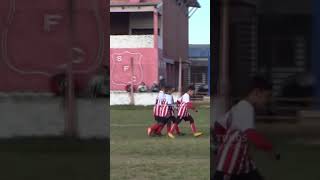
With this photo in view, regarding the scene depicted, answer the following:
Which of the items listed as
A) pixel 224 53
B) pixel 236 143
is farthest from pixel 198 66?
pixel 224 53

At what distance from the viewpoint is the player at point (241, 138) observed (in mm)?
3943

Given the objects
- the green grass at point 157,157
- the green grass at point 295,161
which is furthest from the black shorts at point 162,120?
the green grass at point 295,161

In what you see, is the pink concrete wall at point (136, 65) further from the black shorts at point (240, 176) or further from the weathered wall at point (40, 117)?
the black shorts at point (240, 176)

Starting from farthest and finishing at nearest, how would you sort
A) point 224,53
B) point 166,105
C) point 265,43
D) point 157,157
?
point 166,105
point 157,157
point 265,43
point 224,53

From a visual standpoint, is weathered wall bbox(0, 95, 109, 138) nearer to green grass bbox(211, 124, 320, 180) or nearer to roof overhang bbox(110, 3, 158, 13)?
green grass bbox(211, 124, 320, 180)

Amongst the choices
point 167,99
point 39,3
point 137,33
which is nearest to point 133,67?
point 137,33

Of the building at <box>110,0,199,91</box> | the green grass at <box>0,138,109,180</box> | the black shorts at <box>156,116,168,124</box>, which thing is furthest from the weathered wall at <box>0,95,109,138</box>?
the building at <box>110,0,199,91</box>

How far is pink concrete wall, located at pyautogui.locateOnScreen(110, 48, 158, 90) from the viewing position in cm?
3061

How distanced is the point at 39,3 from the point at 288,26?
4.93 meters

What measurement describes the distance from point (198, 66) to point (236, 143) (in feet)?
152

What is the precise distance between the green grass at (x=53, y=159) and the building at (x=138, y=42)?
1980cm

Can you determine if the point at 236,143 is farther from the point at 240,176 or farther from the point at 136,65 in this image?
the point at 136,65

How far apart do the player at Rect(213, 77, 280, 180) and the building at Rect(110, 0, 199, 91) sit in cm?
2469

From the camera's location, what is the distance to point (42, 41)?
791 centimetres
